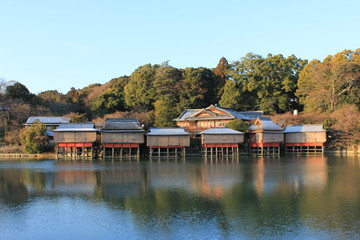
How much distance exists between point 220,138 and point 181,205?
22916 millimetres

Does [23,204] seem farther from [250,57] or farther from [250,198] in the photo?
[250,57]

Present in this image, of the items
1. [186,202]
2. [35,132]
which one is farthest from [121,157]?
[186,202]

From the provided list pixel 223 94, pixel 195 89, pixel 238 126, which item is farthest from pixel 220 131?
pixel 195 89

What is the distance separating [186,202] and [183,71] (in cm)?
3998

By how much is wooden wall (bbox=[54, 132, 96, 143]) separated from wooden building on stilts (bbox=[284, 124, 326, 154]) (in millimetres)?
21549

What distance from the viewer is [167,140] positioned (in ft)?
118

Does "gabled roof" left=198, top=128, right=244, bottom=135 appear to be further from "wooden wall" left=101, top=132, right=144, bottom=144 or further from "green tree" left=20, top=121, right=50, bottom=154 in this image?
"green tree" left=20, top=121, right=50, bottom=154

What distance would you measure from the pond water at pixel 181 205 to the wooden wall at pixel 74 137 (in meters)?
12.1

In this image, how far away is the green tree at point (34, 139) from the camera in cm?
3534

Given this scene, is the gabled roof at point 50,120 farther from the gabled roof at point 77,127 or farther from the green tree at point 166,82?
the green tree at point 166,82

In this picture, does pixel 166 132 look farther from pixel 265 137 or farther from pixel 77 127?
pixel 265 137

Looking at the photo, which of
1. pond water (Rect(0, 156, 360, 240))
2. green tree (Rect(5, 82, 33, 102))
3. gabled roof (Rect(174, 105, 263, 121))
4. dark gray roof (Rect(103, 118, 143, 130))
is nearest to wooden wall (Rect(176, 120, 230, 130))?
gabled roof (Rect(174, 105, 263, 121))

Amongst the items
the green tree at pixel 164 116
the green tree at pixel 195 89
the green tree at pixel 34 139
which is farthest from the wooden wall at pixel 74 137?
the green tree at pixel 195 89

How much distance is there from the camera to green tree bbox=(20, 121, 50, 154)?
116 feet
